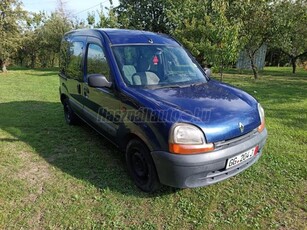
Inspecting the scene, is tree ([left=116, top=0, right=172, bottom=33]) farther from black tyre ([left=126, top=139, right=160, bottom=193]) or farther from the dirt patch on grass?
black tyre ([left=126, top=139, right=160, bottom=193])

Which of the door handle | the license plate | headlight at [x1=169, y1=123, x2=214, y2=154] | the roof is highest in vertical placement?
the roof

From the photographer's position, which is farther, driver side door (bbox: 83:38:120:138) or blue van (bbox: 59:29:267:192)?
driver side door (bbox: 83:38:120:138)

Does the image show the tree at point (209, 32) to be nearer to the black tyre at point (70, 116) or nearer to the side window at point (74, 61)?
the side window at point (74, 61)

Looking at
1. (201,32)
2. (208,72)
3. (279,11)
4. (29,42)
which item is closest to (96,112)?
(208,72)

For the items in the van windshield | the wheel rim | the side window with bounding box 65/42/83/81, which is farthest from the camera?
the side window with bounding box 65/42/83/81

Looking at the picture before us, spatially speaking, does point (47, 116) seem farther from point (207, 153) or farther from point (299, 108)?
point (299, 108)

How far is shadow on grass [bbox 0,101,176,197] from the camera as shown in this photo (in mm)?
3346

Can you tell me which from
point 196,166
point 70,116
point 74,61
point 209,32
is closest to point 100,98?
point 74,61

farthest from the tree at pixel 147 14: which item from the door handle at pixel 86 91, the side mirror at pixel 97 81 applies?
the side mirror at pixel 97 81

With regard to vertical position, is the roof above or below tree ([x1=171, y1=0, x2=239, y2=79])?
below

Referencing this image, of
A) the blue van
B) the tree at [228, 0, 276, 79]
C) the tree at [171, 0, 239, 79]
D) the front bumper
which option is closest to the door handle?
the blue van

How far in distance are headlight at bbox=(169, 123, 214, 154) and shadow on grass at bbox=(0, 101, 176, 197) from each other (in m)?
0.82

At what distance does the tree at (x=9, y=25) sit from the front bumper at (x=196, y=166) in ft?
58.7

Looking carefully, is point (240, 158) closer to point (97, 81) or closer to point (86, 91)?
point (97, 81)
